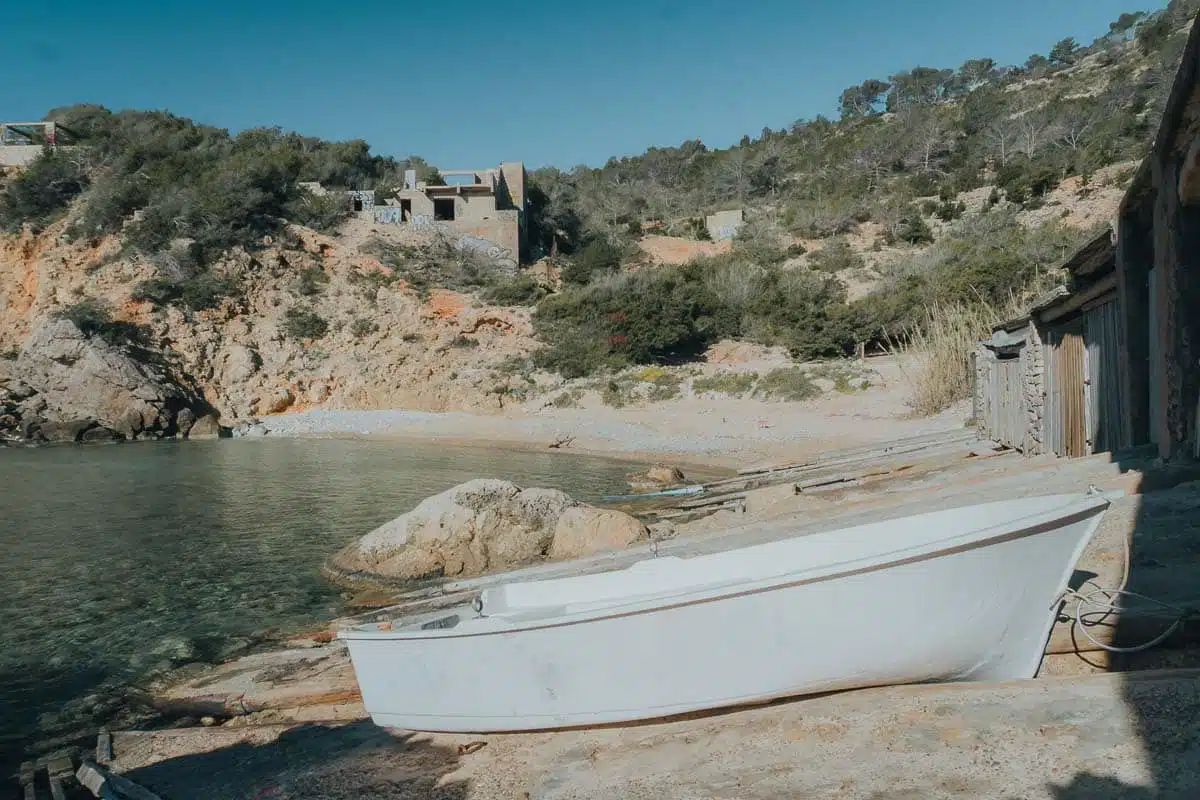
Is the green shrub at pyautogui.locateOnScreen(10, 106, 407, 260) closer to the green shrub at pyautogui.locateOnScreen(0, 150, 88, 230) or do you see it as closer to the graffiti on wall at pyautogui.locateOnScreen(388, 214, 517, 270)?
the green shrub at pyautogui.locateOnScreen(0, 150, 88, 230)

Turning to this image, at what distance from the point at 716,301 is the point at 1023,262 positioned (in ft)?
40.4

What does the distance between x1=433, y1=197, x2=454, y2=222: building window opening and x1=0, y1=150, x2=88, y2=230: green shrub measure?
1779 cm

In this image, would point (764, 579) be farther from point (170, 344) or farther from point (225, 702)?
point (170, 344)

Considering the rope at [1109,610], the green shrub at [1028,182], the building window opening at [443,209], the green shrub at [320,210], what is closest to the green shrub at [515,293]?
the building window opening at [443,209]

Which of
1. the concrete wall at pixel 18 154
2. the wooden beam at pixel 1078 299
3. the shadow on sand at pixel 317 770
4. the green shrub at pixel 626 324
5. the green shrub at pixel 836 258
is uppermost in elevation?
the concrete wall at pixel 18 154

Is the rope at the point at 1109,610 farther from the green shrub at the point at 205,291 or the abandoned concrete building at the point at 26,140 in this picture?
the abandoned concrete building at the point at 26,140

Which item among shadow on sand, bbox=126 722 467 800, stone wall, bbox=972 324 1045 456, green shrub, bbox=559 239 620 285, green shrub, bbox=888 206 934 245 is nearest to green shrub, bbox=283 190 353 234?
green shrub, bbox=559 239 620 285

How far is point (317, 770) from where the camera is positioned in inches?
194

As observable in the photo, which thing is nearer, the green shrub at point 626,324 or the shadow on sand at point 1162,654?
the shadow on sand at point 1162,654

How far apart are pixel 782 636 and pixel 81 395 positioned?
32.5 metres

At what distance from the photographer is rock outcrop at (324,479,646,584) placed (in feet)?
33.1

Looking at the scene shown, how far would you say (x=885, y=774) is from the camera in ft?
11.2

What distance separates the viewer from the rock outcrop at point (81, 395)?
28.9 m

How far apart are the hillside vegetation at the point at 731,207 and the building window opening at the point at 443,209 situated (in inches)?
181
